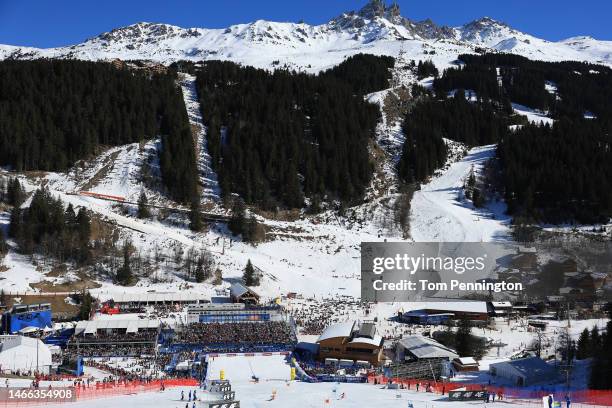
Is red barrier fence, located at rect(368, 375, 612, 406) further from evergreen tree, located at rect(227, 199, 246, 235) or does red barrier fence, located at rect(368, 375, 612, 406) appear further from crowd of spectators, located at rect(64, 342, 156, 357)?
evergreen tree, located at rect(227, 199, 246, 235)

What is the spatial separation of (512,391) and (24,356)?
25.9m

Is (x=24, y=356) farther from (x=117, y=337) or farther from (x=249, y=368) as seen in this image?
(x=249, y=368)

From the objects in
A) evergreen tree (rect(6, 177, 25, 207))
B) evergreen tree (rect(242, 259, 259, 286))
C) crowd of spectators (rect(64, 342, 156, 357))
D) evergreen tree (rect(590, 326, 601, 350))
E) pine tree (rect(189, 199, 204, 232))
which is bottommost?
crowd of spectators (rect(64, 342, 156, 357))

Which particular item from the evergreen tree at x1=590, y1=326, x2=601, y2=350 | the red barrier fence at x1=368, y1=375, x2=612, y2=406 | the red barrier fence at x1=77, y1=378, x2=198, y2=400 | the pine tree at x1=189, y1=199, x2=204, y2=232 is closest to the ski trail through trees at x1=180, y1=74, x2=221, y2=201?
the pine tree at x1=189, y1=199, x2=204, y2=232

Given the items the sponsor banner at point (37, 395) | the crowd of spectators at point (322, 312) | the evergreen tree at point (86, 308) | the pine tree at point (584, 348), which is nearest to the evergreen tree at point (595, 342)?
the pine tree at point (584, 348)

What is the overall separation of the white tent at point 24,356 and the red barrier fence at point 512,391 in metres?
18.3

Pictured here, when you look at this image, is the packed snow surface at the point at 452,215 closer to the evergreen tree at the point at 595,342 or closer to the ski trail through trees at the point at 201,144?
the ski trail through trees at the point at 201,144

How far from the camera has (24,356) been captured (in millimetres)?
34969

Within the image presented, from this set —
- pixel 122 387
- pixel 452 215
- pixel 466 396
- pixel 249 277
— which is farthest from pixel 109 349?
pixel 452 215

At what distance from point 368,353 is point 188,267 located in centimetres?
2392

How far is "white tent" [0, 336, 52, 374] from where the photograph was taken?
3444 cm

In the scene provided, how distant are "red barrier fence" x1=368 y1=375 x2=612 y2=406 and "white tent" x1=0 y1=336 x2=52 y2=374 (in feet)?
60.2

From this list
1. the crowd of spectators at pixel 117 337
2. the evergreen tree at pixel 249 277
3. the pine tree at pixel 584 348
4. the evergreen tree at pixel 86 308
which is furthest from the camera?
the evergreen tree at pixel 249 277

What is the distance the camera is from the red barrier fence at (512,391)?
25641 mm
